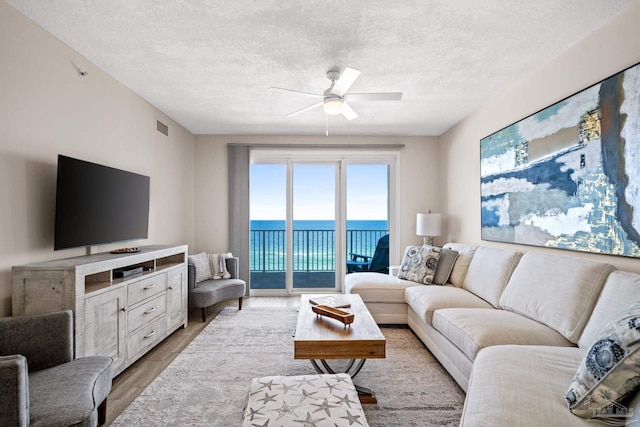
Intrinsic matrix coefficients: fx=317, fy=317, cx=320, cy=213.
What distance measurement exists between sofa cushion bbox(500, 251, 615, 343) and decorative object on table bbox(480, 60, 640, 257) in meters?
0.21

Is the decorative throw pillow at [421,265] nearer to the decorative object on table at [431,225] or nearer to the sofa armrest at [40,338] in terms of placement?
the decorative object on table at [431,225]

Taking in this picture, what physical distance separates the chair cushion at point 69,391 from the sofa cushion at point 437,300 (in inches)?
92.5

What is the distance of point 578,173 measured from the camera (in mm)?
2314

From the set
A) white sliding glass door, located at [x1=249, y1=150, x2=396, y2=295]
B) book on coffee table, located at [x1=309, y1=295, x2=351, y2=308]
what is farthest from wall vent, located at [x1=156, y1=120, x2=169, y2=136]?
book on coffee table, located at [x1=309, y1=295, x2=351, y2=308]

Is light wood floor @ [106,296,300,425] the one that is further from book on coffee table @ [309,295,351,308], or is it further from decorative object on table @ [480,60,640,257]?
decorative object on table @ [480,60,640,257]

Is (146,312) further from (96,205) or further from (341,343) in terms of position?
(341,343)

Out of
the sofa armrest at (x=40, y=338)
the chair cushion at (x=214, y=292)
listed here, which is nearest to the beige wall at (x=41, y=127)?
the sofa armrest at (x=40, y=338)

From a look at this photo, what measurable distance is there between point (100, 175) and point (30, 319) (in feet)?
3.99

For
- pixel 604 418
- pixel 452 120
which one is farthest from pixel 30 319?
pixel 452 120

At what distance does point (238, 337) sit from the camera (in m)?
3.27

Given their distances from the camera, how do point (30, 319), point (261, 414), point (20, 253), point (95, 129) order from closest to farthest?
point (261, 414), point (30, 319), point (20, 253), point (95, 129)

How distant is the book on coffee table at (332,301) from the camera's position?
2.77 metres

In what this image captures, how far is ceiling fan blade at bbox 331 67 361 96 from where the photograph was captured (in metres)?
2.31

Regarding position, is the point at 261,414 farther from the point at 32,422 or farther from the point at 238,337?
the point at 238,337
